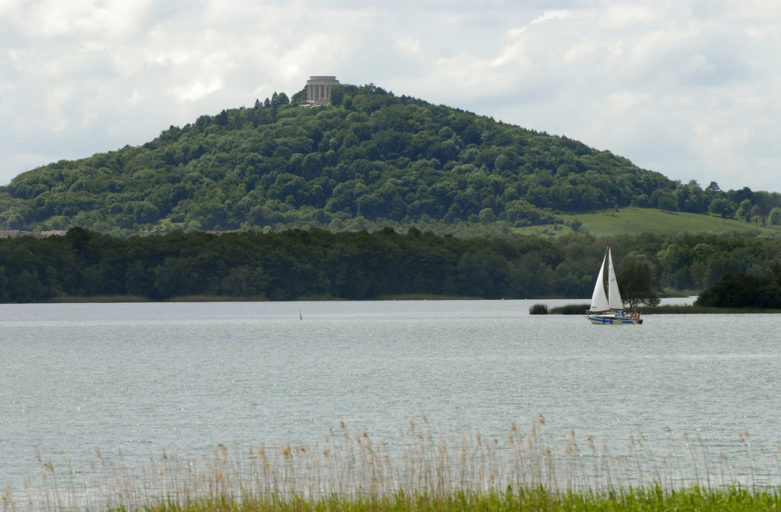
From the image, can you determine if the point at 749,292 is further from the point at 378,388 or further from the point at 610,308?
the point at 378,388

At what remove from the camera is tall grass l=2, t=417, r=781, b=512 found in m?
23.3

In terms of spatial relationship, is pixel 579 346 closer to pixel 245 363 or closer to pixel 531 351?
pixel 531 351

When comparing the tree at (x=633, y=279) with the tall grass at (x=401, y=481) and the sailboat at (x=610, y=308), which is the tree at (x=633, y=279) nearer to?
the sailboat at (x=610, y=308)

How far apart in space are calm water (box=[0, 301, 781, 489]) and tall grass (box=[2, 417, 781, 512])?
1.50m

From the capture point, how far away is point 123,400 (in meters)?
54.3

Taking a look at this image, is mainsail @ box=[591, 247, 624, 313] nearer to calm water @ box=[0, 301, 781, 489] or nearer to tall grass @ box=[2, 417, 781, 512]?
calm water @ box=[0, 301, 781, 489]

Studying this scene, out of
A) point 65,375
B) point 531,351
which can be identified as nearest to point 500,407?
point 65,375

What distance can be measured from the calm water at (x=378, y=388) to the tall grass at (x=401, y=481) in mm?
1503

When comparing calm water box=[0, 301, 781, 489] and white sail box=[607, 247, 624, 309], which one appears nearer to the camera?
calm water box=[0, 301, 781, 489]

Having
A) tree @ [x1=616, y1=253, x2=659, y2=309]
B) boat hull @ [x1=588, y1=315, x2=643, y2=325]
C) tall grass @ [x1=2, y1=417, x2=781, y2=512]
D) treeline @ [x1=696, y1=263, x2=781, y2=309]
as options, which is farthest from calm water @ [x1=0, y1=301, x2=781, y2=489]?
treeline @ [x1=696, y1=263, x2=781, y2=309]

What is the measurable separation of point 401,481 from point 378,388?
30.1 meters

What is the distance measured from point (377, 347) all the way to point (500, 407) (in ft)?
161

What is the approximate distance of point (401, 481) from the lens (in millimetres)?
29375

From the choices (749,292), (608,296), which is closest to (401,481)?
(608,296)
